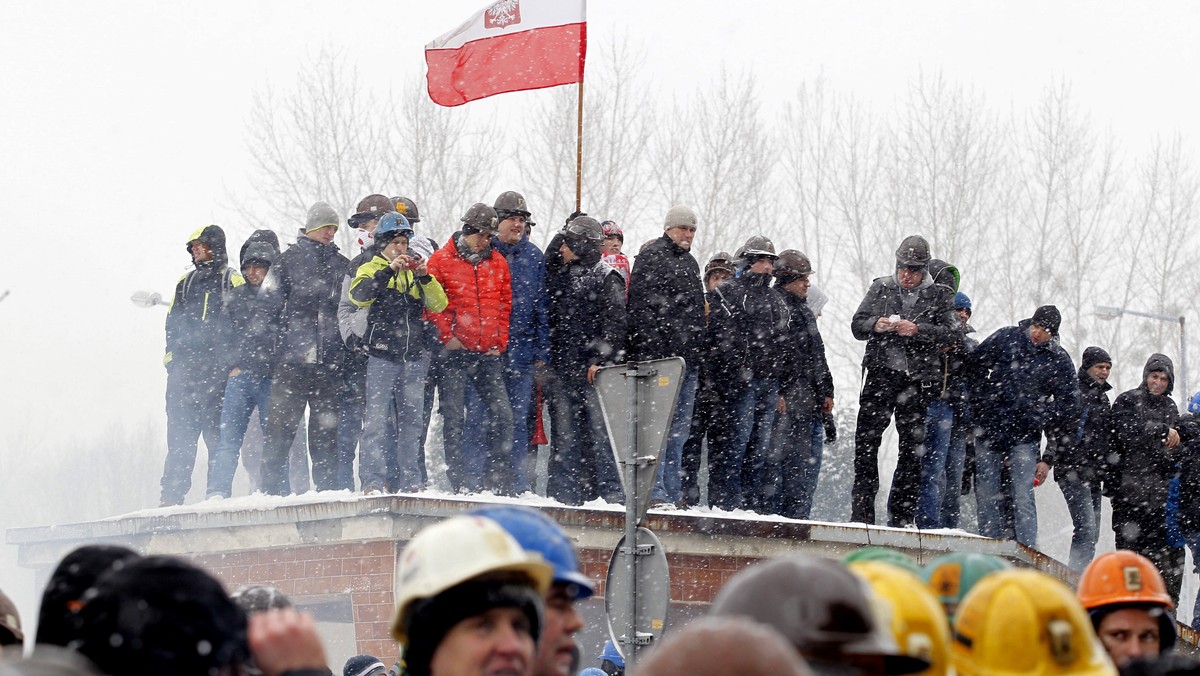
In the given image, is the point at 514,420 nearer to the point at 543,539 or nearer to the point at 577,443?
the point at 577,443

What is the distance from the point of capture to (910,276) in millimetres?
11047

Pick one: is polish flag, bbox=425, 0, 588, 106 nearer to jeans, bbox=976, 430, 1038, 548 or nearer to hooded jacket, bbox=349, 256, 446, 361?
hooded jacket, bbox=349, 256, 446, 361

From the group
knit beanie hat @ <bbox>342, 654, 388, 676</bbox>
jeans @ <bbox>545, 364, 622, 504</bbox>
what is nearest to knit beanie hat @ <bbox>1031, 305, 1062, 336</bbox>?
jeans @ <bbox>545, 364, 622, 504</bbox>

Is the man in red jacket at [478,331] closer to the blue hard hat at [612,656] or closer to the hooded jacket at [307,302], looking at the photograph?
the hooded jacket at [307,302]

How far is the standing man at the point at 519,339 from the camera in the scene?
1041 centimetres

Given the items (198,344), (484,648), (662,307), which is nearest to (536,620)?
(484,648)

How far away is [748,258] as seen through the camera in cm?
1109

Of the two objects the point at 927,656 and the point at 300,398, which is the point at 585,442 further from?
the point at 927,656

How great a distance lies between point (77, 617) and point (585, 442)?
802cm

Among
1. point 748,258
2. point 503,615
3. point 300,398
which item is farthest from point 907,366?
point 503,615

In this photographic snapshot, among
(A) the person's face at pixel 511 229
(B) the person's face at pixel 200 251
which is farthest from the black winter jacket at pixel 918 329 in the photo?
(B) the person's face at pixel 200 251

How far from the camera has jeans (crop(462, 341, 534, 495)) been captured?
34.0 ft

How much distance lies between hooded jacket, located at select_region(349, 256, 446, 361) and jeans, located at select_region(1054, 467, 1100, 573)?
16.4ft

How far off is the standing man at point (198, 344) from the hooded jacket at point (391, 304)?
136cm
